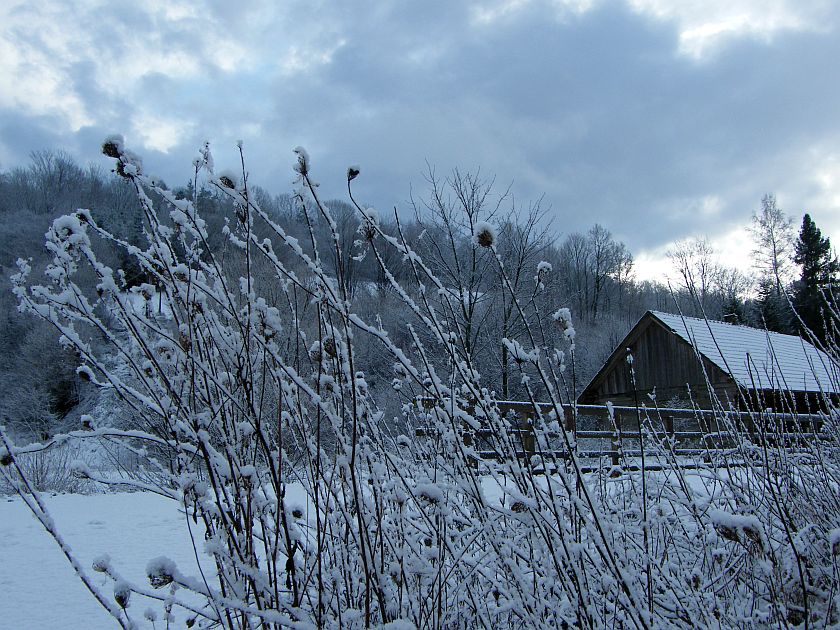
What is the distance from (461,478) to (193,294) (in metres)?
0.85

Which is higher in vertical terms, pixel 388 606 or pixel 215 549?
pixel 215 549

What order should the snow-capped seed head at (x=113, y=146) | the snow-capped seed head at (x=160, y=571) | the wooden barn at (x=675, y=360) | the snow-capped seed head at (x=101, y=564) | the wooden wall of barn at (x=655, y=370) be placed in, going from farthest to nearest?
the wooden wall of barn at (x=655, y=370)
the wooden barn at (x=675, y=360)
the snow-capped seed head at (x=113, y=146)
the snow-capped seed head at (x=101, y=564)
the snow-capped seed head at (x=160, y=571)

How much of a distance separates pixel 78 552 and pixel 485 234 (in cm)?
387

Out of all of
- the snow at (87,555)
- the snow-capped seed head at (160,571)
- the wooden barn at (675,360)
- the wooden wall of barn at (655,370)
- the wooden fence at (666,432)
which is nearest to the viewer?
the snow-capped seed head at (160,571)

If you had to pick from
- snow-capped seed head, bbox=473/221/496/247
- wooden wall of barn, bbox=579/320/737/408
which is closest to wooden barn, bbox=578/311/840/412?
wooden wall of barn, bbox=579/320/737/408

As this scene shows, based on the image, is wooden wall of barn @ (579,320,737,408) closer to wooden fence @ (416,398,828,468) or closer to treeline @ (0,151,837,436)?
treeline @ (0,151,837,436)

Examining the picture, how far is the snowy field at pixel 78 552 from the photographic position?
9.25ft

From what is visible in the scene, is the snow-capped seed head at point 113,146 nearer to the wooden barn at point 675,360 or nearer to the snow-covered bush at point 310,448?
the snow-covered bush at point 310,448

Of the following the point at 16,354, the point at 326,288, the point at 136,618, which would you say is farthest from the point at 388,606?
the point at 16,354

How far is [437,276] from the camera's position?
575 inches

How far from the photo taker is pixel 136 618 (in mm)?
2807

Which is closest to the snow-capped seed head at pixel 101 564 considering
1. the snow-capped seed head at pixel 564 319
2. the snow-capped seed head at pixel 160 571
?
the snow-capped seed head at pixel 160 571

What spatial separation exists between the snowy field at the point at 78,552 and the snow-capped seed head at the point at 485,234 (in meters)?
1.94

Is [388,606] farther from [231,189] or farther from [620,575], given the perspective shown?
[231,189]
